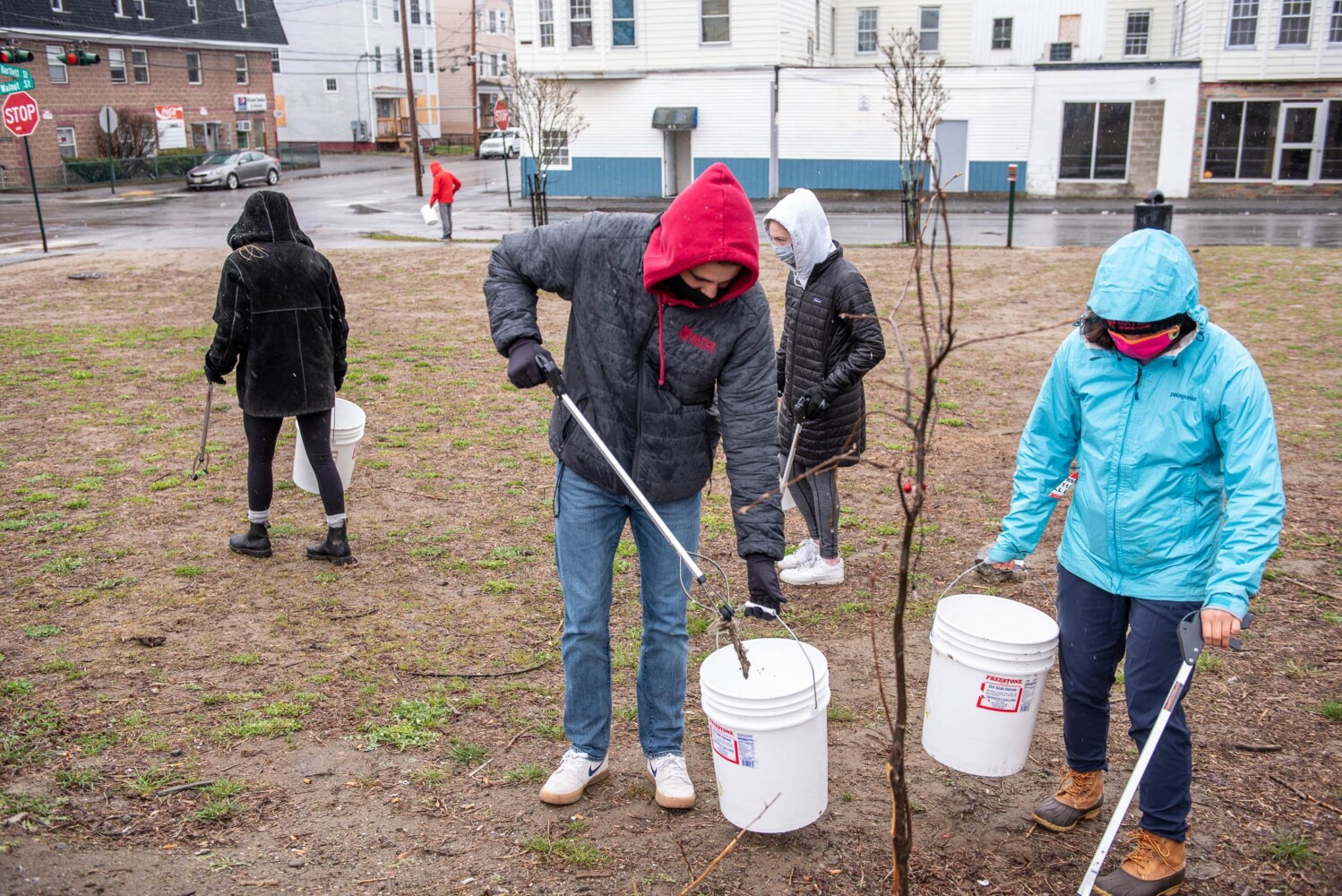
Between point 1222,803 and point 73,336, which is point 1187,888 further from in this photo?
point 73,336

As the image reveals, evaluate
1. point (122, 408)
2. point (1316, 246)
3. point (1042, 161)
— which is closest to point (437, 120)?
point (1042, 161)

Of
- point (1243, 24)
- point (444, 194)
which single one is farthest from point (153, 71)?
point (1243, 24)

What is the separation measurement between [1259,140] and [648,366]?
32.0 meters

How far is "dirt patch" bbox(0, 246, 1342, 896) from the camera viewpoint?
3.34 m

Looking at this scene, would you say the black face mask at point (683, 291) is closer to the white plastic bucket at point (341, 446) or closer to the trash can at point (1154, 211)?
the white plastic bucket at point (341, 446)

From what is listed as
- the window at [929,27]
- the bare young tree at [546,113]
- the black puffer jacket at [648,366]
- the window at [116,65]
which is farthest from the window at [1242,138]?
the window at [116,65]

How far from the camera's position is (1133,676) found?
3.10 m

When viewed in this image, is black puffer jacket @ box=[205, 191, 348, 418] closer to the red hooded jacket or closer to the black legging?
the black legging

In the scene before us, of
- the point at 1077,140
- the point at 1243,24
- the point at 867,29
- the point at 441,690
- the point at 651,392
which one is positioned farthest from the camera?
the point at 867,29

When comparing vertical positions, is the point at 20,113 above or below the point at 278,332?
above

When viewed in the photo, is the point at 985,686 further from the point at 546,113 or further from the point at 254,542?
the point at 546,113

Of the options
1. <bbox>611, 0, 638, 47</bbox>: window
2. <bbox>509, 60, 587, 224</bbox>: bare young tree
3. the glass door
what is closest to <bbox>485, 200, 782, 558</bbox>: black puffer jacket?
<bbox>509, 60, 587, 224</bbox>: bare young tree

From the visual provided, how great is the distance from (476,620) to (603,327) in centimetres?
226

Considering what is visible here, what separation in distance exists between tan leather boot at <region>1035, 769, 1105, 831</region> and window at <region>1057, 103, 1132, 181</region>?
30.4 m
